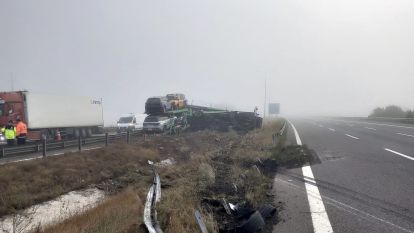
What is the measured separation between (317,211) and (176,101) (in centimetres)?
3142

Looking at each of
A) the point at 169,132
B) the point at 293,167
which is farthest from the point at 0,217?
the point at 169,132

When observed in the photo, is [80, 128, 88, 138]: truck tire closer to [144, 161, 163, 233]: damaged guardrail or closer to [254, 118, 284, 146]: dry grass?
[254, 118, 284, 146]: dry grass

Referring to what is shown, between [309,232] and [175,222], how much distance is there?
2033 mm

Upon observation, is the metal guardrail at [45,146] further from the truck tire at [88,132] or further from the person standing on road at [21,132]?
the truck tire at [88,132]

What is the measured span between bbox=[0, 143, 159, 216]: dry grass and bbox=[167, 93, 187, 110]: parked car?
54.0 feet

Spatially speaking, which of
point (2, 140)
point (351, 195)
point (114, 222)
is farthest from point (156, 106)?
point (351, 195)

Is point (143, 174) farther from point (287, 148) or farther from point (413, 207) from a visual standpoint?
point (413, 207)

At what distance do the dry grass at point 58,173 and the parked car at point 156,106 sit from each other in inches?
558

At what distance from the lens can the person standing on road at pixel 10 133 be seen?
75.3 feet

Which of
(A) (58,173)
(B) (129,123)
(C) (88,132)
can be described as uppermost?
(A) (58,173)

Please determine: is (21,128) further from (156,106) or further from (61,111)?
(156,106)

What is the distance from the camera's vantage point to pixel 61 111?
31.5 meters

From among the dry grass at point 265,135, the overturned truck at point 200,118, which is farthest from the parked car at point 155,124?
A: the dry grass at point 265,135

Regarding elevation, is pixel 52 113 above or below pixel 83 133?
above
